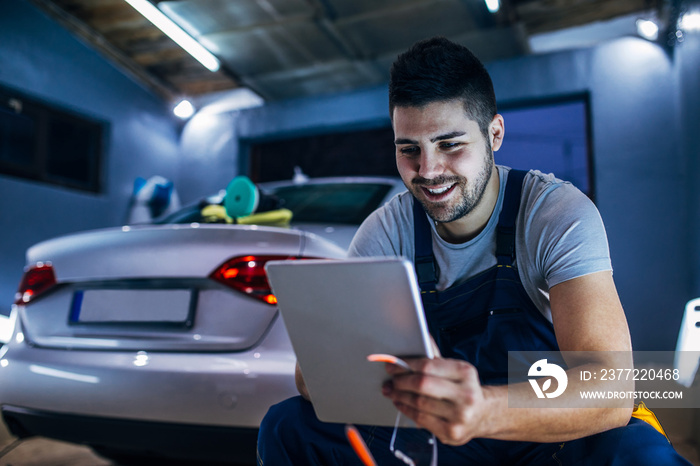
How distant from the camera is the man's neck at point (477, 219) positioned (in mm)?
1289

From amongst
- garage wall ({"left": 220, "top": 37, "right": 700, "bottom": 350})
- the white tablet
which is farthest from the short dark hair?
garage wall ({"left": 220, "top": 37, "right": 700, "bottom": 350})

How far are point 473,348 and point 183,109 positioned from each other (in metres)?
6.10

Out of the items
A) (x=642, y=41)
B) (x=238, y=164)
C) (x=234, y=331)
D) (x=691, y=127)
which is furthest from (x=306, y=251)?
(x=238, y=164)

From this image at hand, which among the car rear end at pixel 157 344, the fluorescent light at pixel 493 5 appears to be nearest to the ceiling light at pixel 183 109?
the fluorescent light at pixel 493 5

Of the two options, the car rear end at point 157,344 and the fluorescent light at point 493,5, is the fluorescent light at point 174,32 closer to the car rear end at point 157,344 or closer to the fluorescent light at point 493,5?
the fluorescent light at point 493,5

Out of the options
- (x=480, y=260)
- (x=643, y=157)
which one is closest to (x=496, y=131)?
(x=480, y=260)

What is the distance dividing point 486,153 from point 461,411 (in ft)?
2.32

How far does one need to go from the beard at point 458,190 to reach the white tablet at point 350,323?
0.52 m

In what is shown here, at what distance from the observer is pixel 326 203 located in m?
2.36

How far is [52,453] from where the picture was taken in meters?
2.38

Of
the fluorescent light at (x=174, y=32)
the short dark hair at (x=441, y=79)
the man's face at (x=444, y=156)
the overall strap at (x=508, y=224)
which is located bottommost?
the overall strap at (x=508, y=224)

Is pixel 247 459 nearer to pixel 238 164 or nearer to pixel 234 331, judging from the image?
pixel 234 331

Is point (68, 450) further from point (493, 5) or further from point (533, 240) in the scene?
point (493, 5)

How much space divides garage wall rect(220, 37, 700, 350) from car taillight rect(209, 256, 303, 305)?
3.54 meters
